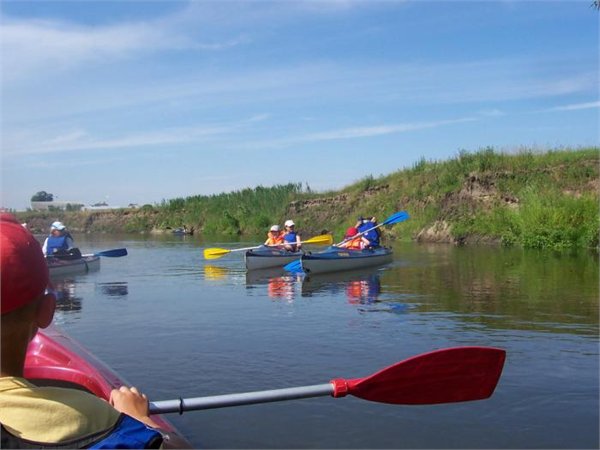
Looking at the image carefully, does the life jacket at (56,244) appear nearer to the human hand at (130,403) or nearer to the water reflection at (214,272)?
the water reflection at (214,272)

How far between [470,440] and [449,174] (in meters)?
26.6

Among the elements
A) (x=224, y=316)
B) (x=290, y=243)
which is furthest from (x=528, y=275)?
(x=224, y=316)

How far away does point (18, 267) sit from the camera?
148cm

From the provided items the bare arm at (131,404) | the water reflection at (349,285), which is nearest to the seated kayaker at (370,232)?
the water reflection at (349,285)

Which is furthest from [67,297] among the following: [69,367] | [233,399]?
[233,399]

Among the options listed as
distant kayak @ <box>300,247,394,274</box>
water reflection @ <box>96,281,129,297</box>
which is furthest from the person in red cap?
distant kayak @ <box>300,247,394,274</box>

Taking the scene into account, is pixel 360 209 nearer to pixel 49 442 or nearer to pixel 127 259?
pixel 127 259

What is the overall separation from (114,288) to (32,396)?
41.0 feet

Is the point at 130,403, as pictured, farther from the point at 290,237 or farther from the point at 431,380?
the point at 290,237

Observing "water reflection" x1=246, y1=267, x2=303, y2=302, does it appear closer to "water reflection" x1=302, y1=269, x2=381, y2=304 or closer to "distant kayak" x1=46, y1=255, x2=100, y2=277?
"water reflection" x1=302, y1=269, x2=381, y2=304

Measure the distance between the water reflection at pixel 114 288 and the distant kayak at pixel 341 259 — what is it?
12.9 feet

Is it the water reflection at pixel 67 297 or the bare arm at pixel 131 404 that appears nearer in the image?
the bare arm at pixel 131 404

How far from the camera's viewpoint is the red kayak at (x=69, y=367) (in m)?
3.45

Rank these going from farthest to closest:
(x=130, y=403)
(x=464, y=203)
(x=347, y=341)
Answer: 1. (x=464, y=203)
2. (x=347, y=341)
3. (x=130, y=403)
